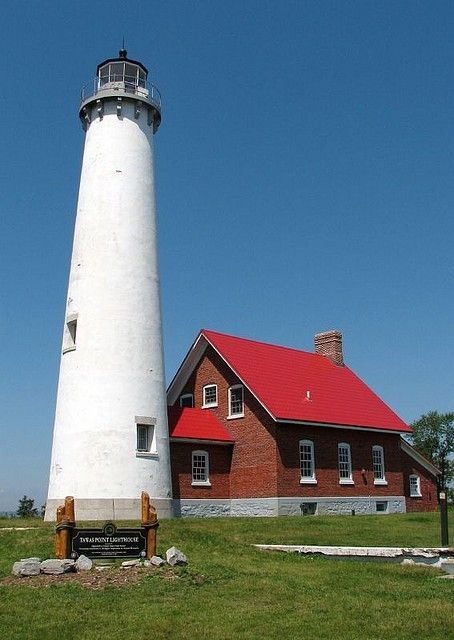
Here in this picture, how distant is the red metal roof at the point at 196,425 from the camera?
29172 mm

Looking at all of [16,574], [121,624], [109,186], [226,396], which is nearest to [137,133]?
[109,186]

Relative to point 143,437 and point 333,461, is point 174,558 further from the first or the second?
point 333,461

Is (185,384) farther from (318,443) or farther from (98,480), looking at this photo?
(98,480)

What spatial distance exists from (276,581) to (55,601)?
3.74 m

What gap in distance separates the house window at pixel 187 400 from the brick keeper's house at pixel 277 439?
45mm

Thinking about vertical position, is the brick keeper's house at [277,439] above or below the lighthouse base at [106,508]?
above

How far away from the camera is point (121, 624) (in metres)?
9.31

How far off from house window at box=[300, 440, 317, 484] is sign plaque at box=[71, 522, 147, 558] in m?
17.4

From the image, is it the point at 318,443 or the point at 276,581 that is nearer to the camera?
the point at 276,581

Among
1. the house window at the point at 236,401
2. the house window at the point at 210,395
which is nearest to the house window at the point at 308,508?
the house window at the point at 236,401

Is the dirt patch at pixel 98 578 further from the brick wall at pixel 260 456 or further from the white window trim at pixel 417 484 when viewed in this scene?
the white window trim at pixel 417 484

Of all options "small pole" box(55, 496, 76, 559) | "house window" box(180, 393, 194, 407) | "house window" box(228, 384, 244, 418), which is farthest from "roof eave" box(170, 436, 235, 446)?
"small pole" box(55, 496, 76, 559)

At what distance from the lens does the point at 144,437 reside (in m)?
25.0

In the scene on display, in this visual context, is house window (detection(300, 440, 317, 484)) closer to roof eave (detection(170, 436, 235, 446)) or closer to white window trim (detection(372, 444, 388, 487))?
roof eave (detection(170, 436, 235, 446))
